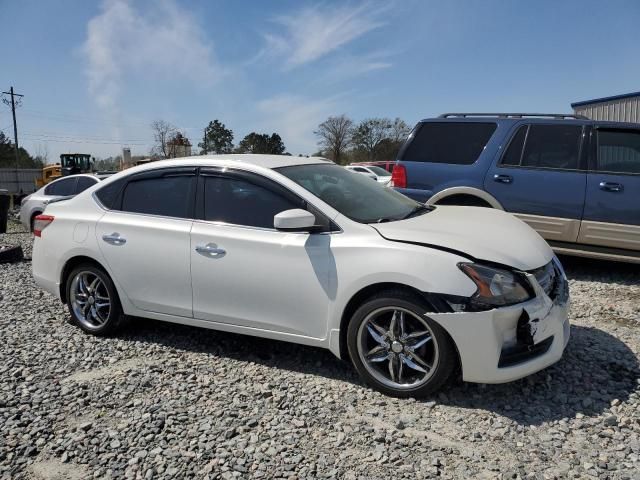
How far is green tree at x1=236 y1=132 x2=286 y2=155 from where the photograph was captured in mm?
68688

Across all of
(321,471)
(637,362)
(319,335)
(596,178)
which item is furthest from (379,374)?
(596,178)

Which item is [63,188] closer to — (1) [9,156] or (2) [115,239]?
(2) [115,239]

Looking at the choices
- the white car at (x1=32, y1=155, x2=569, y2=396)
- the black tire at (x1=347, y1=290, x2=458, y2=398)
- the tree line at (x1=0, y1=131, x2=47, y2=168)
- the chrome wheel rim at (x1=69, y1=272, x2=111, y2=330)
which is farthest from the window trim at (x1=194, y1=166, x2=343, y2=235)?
the tree line at (x1=0, y1=131, x2=47, y2=168)

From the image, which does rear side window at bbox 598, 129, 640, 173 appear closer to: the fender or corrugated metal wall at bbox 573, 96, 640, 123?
the fender

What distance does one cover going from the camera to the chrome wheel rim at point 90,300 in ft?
14.7

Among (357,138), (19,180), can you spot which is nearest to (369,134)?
(357,138)

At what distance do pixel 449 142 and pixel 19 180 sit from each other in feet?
121

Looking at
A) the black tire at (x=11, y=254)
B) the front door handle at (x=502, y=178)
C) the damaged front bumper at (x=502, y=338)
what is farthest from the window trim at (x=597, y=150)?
the black tire at (x=11, y=254)

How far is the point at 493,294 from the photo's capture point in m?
2.95

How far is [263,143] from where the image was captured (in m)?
70.6

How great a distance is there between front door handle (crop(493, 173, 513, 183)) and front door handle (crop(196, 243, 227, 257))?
390cm

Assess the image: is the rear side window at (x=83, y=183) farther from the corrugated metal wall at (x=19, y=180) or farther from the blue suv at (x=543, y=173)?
the corrugated metal wall at (x=19, y=180)

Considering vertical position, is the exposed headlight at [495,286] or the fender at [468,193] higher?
the fender at [468,193]

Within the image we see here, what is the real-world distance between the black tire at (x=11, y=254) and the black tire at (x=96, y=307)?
4513 mm
